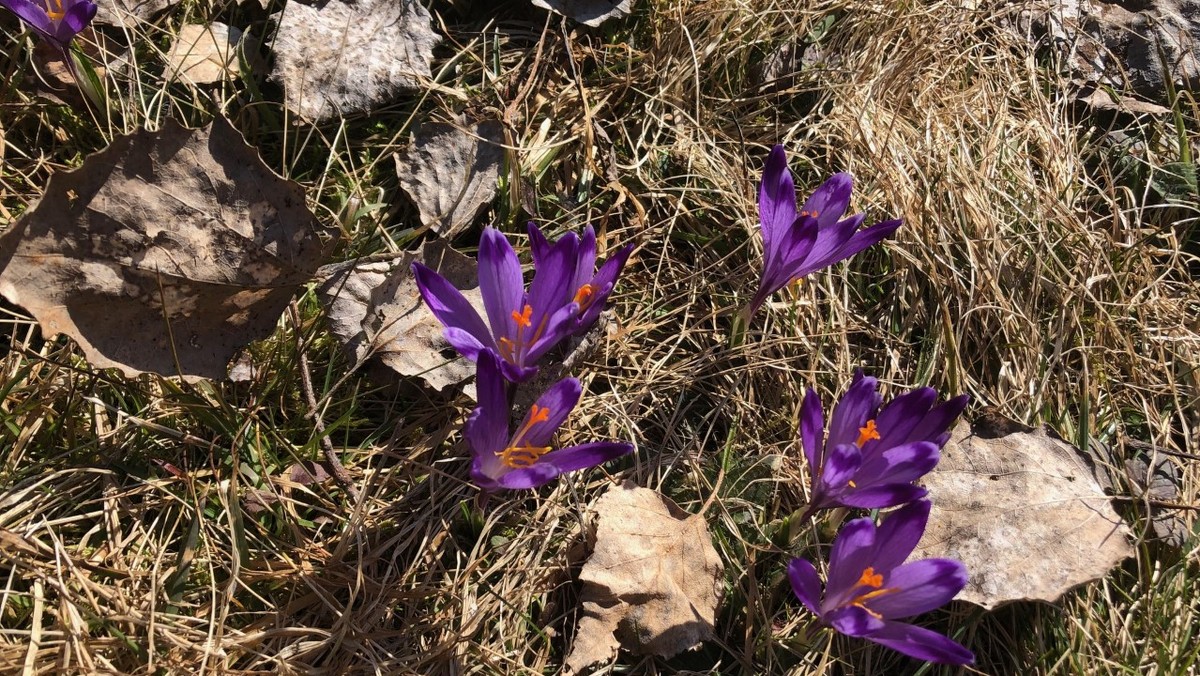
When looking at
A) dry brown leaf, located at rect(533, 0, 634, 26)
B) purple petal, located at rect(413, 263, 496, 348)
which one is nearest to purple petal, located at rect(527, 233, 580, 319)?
purple petal, located at rect(413, 263, 496, 348)

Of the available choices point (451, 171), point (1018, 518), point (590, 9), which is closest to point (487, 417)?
point (451, 171)

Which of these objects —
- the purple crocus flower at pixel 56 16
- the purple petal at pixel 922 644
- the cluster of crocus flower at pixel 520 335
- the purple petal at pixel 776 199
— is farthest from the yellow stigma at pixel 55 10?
the purple petal at pixel 922 644

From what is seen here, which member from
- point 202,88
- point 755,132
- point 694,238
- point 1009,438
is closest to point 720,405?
point 694,238

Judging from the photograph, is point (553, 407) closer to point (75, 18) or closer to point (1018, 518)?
point (1018, 518)

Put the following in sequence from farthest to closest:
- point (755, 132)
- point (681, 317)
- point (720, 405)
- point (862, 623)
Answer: point (755, 132) < point (681, 317) < point (720, 405) < point (862, 623)

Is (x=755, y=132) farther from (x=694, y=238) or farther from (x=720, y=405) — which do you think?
(x=720, y=405)

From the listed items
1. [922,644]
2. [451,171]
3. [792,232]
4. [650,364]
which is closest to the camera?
[922,644]
